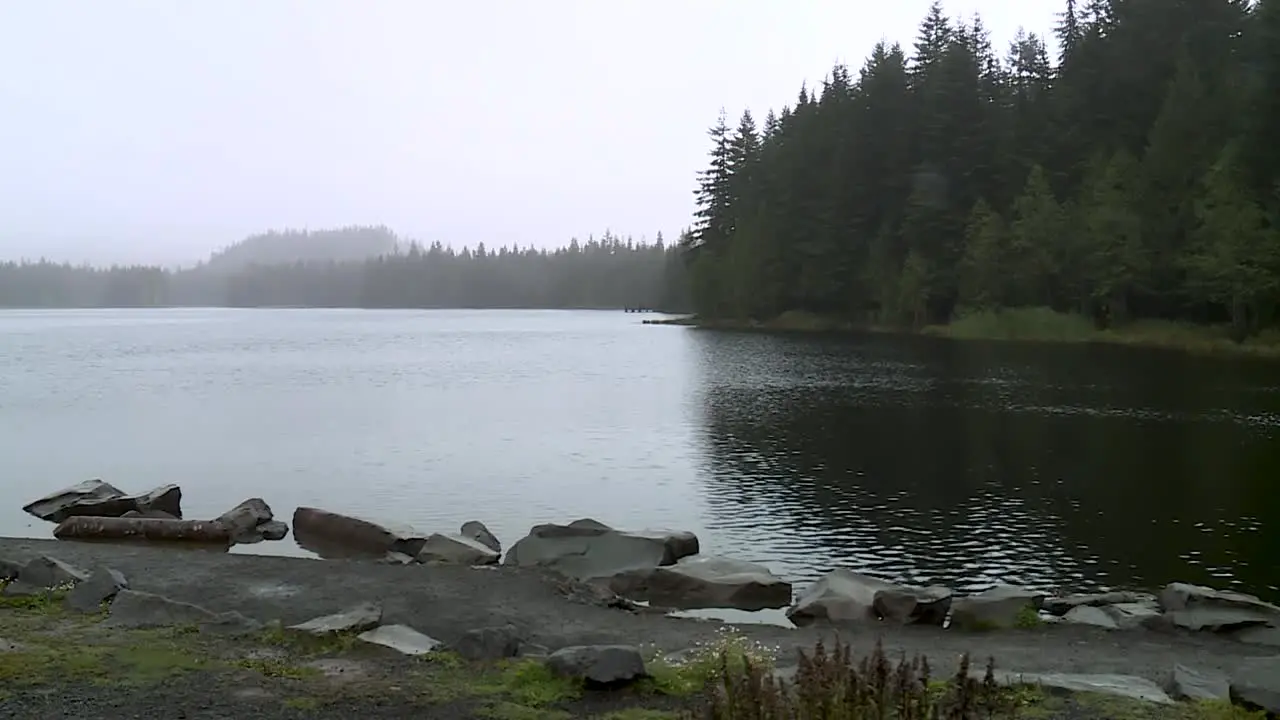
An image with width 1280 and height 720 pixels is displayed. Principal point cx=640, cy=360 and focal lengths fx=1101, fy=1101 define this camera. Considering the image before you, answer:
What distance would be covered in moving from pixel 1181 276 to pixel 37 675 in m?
66.4

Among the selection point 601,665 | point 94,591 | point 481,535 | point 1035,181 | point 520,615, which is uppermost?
point 1035,181

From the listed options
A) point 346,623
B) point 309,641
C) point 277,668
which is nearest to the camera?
point 277,668

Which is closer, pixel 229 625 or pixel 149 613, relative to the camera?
pixel 229 625

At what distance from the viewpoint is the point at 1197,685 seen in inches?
377

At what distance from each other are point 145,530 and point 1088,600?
51.2 feet

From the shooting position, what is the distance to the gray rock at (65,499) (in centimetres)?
2150

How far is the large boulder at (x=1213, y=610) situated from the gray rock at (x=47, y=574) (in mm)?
13405

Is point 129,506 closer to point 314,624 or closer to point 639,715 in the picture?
point 314,624

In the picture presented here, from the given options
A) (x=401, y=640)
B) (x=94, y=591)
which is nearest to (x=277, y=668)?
(x=401, y=640)

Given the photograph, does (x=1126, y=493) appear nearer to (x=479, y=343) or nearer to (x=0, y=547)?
(x=0, y=547)

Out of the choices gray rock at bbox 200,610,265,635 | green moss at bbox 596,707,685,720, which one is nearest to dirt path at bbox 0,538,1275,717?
gray rock at bbox 200,610,265,635

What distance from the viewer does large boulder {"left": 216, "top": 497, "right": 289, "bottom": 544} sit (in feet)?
65.4

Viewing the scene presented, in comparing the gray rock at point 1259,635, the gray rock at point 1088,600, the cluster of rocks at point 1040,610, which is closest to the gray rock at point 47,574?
the cluster of rocks at point 1040,610

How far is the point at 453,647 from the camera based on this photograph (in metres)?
10.6
